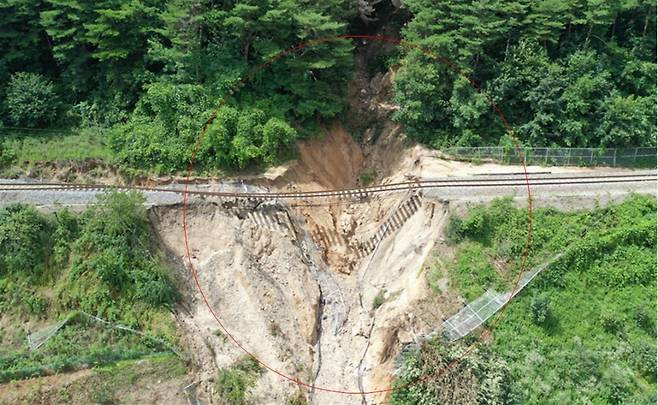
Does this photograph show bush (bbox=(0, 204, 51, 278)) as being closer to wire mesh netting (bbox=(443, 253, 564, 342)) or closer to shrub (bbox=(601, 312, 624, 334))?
wire mesh netting (bbox=(443, 253, 564, 342))

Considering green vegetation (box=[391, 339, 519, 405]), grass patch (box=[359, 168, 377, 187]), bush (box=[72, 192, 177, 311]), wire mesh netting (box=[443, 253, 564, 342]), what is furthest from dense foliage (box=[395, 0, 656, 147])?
bush (box=[72, 192, 177, 311])

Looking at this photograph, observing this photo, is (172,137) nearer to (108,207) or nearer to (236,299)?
(108,207)

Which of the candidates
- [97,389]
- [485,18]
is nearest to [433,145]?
[485,18]

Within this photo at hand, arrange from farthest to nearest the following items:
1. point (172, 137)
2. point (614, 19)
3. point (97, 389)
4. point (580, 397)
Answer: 1. point (614, 19)
2. point (172, 137)
3. point (580, 397)
4. point (97, 389)

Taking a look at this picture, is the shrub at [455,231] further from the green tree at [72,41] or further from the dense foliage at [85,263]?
the green tree at [72,41]

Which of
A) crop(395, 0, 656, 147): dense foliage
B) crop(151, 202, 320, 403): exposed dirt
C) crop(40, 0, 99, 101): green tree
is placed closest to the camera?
crop(151, 202, 320, 403): exposed dirt

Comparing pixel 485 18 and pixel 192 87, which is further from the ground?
pixel 485 18
